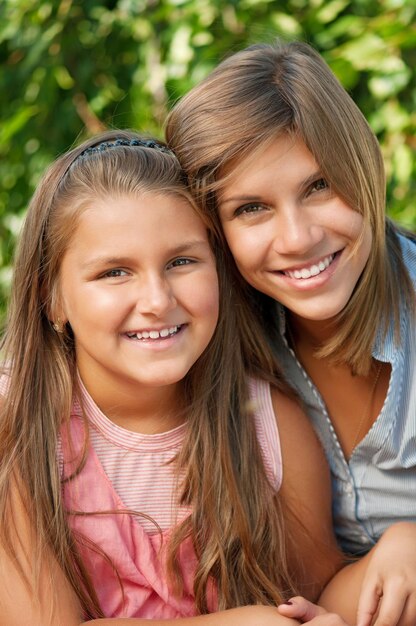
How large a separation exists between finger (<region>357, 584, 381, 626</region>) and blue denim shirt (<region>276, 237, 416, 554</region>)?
341mm

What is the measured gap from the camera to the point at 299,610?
6.25ft

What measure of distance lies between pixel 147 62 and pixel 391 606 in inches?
79.9

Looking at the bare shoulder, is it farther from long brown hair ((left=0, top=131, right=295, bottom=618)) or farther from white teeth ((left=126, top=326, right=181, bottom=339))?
white teeth ((left=126, top=326, right=181, bottom=339))

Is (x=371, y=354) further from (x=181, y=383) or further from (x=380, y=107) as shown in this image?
(x=380, y=107)

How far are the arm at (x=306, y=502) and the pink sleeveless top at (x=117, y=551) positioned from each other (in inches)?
8.7

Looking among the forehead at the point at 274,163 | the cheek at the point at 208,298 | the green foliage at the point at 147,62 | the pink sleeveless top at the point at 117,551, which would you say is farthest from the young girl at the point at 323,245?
the green foliage at the point at 147,62

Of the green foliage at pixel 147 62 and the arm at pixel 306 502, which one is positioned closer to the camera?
the arm at pixel 306 502

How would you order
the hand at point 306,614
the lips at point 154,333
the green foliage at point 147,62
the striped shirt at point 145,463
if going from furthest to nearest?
the green foliage at point 147,62
the striped shirt at point 145,463
the lips at point 154,333
the hand at point 306,614

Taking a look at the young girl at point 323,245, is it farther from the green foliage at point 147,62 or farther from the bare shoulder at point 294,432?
the green foliage at point 147,62

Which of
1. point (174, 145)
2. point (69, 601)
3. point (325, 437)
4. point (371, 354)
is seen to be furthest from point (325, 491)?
point (174, 145)

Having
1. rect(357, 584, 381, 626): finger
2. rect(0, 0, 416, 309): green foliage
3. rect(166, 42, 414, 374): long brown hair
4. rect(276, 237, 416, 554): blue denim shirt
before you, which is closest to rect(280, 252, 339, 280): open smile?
rect(166, 42, 414, 374): long brown hair

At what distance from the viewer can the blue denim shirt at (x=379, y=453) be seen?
2.19 m

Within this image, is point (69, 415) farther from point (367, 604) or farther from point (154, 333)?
point (367, 604)

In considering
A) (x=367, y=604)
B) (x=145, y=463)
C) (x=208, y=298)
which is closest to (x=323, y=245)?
(x=208, y=298)
